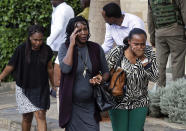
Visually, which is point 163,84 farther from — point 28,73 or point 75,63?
point 75,63

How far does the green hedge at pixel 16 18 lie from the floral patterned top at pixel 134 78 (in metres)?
6.41

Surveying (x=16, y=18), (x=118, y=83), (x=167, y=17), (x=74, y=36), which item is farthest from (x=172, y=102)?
(x=16, y=18)

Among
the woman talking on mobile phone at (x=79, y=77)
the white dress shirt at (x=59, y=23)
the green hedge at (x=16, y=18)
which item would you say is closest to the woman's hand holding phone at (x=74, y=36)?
the woman talking on mobile phone at (x=79, y=77)

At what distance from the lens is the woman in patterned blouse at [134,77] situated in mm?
5586

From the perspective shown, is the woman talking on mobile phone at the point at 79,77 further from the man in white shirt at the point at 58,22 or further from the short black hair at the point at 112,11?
the man in white shirt at the point at 58,22

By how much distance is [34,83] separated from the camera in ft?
22.7

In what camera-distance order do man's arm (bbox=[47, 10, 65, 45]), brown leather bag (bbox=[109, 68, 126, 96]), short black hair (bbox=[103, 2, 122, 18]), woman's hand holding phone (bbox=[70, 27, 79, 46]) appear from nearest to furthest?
woman's hand holding phone (bbox=[70, 27, 79, 46])
brown leather bag (bbox=[109, 68, 126, 96])
short black hair (bbox=[103, 2, 122, 18])
man's arm (bbox=[47, 10, 65, 45])

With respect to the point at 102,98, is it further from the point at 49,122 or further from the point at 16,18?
the point at 16,18

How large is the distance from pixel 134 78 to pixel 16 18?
695cm

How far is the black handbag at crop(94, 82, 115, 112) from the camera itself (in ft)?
18.0

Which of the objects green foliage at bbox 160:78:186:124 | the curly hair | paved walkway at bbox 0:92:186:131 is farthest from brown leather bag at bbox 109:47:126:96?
green foliage at bbox 160:78:186:124

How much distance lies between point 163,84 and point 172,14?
112 cm

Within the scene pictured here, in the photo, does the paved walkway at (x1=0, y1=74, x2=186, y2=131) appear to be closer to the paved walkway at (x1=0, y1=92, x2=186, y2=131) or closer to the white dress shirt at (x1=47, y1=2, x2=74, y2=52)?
the paved walkway at (x1=0, y1=92, x2=186, y2=131)

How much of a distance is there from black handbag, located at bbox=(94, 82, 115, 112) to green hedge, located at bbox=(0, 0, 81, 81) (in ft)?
21.6
